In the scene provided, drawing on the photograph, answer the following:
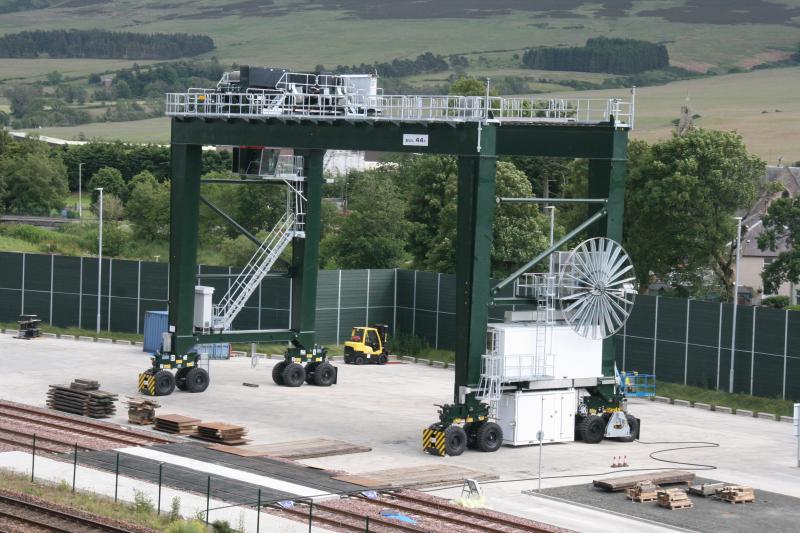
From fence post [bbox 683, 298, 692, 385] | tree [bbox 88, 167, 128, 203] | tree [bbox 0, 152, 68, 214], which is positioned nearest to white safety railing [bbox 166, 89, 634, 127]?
fence post [bbox 683, 298, 692, 385]

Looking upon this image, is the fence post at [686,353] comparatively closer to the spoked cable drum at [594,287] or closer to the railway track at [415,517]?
the spoked cable drum at [594,287]

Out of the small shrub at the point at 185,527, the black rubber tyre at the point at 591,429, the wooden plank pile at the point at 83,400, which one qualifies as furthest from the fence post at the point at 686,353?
the small shrub at the point at 185,527

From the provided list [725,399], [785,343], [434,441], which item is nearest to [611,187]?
[434,441]

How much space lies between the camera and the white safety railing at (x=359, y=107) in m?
50.6

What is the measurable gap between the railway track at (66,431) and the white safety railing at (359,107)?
13.9 metres

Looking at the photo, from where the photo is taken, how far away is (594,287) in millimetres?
51094

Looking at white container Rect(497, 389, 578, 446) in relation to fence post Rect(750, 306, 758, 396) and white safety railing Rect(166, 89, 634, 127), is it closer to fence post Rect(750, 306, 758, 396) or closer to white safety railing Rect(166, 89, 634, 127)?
white safety railing Rect(166, 89, 634, 127)

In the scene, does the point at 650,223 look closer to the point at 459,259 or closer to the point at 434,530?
the point at 459,259

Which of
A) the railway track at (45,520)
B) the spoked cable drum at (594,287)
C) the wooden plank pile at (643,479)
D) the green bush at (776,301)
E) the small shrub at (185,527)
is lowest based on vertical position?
the railway track at (45,520)

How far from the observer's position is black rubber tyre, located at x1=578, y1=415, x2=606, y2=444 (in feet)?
170

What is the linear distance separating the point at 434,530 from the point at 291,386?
88.3ft

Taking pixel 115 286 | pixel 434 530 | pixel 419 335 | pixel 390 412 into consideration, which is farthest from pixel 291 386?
pixel 434 530

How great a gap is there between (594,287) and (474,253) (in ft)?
16.3

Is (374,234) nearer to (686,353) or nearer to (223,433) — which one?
(686,353)
